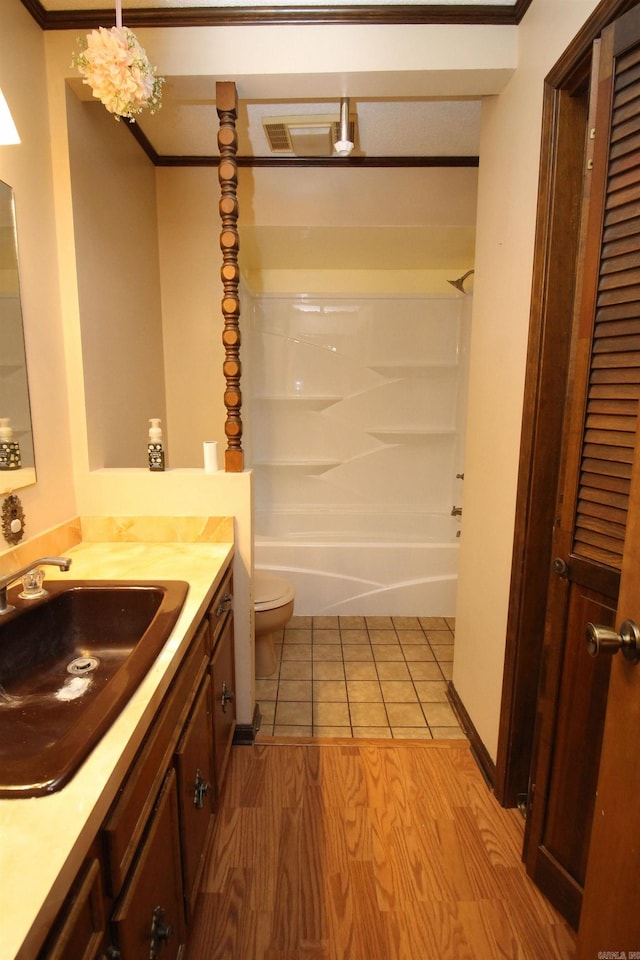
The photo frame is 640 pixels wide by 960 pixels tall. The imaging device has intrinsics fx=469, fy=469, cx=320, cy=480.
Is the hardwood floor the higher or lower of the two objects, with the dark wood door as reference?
lower

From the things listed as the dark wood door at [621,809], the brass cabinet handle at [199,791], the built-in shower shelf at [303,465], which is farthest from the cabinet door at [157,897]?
the built-in shower shelf at [303,465]

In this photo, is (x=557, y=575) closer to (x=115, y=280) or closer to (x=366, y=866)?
(x=366, y=866)

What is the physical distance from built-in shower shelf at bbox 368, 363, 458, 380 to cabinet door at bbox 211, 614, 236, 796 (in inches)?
97.6

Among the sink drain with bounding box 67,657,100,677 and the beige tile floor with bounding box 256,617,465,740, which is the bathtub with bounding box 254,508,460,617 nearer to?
the beige tile floor with bounding box 256,617,465,740

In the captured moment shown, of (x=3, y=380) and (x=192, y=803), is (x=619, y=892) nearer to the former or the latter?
(x=192, y=803)

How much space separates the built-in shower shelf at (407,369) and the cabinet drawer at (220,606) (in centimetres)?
239

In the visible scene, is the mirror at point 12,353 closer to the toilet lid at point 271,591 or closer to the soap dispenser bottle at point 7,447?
the soap dispenser bottle at point 7,447

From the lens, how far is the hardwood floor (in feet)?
4.05

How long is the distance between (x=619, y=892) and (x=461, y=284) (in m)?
3.36

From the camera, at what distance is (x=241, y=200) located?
264 cm

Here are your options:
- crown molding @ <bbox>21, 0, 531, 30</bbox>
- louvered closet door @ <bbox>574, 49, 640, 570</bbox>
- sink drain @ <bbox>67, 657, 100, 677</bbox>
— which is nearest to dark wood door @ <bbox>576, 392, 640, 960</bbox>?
louvered closet door @ <bbox>574, 49, 640, 570</bbox>

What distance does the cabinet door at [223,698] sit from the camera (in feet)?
4.74

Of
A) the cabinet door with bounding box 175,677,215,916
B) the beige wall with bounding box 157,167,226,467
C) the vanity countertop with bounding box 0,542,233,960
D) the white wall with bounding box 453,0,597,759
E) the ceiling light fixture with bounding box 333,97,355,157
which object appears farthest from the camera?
the beige wall with bounding box 157,167,226,467

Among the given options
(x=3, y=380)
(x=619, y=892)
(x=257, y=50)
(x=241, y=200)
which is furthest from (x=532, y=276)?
(x=241, y=200)
